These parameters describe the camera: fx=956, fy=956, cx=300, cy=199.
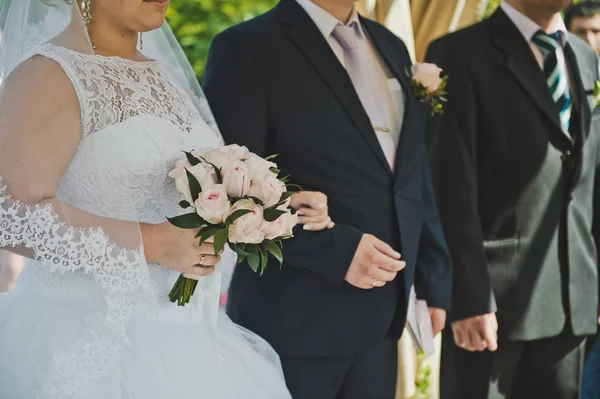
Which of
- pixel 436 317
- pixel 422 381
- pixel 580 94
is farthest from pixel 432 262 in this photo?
pixel 422 381

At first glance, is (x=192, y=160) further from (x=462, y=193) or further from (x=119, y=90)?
(x=462, y=193)

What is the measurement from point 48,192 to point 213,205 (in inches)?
14.6

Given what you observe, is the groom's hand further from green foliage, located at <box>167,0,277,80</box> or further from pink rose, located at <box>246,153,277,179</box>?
green foliage, located at <box>167,0,277,80</box>

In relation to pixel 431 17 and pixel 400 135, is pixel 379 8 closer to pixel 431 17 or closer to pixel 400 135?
pixel 431 17

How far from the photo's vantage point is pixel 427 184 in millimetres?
3230

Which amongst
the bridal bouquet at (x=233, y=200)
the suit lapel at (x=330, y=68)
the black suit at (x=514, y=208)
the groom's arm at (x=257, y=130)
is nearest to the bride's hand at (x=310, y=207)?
the groom's arm at (x=257, y=130)

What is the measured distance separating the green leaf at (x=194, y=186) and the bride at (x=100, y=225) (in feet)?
0.38

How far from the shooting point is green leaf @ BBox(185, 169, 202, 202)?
7.25ft

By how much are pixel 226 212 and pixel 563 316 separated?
6.07 feet

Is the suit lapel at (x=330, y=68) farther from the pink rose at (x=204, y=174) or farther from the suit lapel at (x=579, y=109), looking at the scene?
the suit lapel at (x=579, y=109)

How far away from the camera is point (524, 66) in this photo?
3.51 metres

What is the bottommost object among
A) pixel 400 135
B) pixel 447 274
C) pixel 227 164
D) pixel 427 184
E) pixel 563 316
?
pixel 563 316

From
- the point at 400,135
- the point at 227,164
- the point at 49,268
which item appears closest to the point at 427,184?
the point at 400,135

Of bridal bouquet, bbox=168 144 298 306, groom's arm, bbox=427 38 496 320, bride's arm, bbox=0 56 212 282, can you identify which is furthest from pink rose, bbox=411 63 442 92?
bride's arm, bbox=0 56 212 282
